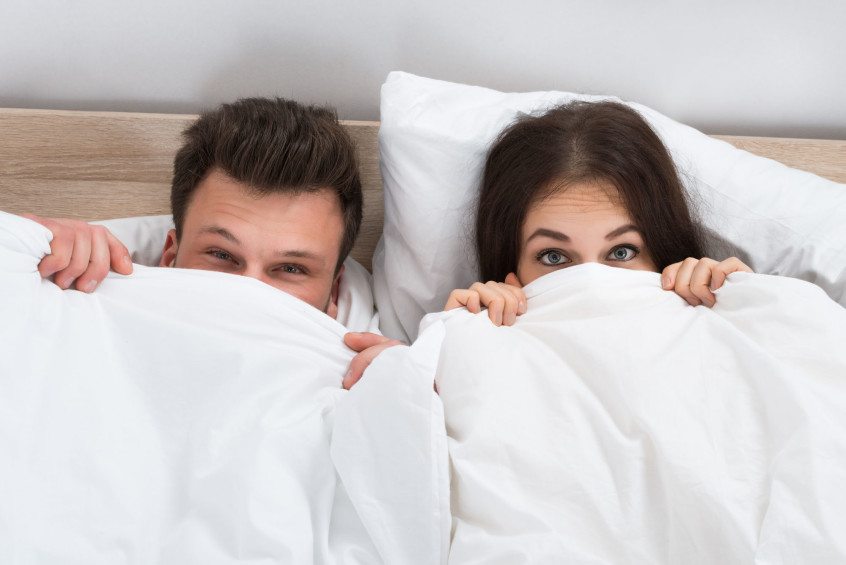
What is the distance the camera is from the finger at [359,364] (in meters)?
0.91

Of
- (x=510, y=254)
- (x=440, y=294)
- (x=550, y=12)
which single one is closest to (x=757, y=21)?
(x=550, y=12)

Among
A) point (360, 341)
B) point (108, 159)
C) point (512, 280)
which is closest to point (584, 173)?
point (512, 280)

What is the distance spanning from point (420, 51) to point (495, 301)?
0.56 m

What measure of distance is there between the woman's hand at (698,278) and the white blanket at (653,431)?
0.04 meters

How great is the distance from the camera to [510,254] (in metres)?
1.13

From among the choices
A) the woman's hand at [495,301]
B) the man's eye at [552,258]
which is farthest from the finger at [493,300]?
the man's eye at [552,258]

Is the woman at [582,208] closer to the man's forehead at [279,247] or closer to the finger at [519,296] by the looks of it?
the finger at [519,296]

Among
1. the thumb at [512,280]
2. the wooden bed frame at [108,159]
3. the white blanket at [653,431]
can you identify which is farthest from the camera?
the wooden bed frame at [108,159]

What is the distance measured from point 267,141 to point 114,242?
264 millimetres

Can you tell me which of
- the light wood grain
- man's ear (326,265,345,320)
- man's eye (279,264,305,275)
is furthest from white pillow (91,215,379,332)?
the light wood grain

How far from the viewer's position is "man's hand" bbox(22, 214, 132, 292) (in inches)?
34.5

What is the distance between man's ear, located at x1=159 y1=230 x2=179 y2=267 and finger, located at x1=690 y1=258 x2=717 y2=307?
780 mm

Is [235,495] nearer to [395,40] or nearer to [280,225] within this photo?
[280,225]

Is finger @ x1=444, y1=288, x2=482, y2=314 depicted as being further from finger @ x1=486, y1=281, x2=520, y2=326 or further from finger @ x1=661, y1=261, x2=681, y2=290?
finger @ x1=661, y1=261, x2=681, y2=290
